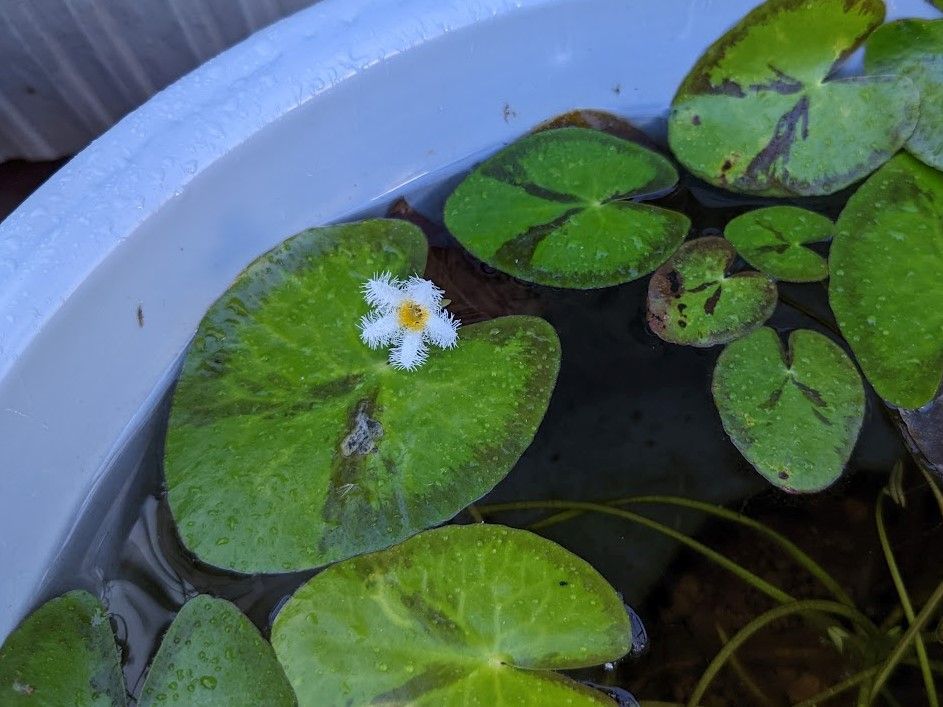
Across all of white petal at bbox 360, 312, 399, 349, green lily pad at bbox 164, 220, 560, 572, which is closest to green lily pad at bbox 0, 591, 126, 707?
green lily pad at bbox 164, 220, 560, 572

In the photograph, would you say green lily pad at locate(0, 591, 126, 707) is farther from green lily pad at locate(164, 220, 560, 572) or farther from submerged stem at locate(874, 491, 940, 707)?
submerged stem at locate(874, 491, 940, 707)

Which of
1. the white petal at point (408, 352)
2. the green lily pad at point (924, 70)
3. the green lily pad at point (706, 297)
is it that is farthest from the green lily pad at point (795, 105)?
the white petal at point (408, 352)

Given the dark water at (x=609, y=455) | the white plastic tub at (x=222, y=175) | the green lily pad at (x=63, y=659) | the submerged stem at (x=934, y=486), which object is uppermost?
the white plastic tub at (x=222, y=175)

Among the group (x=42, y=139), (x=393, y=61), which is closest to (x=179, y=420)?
(x=393, y=61)

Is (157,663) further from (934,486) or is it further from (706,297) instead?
(934,486)

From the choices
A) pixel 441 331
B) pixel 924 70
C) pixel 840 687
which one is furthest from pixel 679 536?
pixel 924 70

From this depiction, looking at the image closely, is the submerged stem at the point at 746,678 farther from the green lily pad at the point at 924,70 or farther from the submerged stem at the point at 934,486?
the green lily pad at the point at 924,70

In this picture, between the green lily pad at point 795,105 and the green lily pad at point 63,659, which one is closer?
the green lily pad at point 63,659
